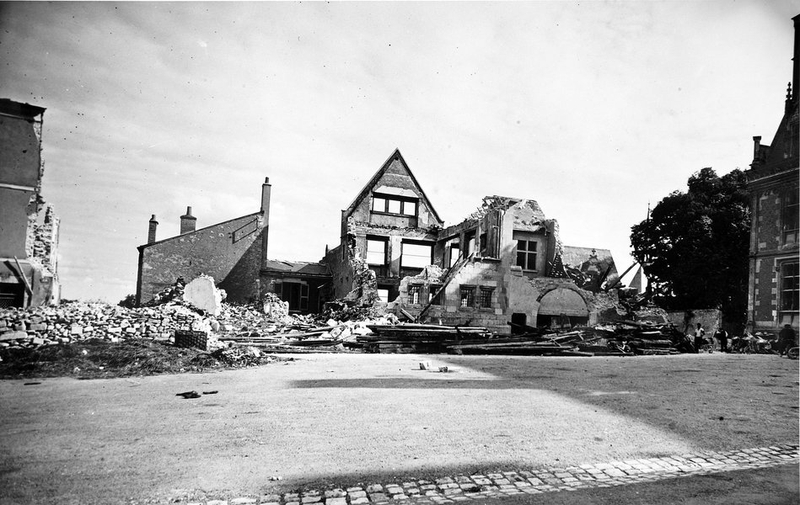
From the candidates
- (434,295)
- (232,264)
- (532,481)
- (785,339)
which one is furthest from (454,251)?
(532,481)

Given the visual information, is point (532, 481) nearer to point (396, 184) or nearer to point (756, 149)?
point (756, 149)

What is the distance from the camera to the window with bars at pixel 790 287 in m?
22.4

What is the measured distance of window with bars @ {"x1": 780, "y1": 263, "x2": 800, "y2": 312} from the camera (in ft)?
73.3

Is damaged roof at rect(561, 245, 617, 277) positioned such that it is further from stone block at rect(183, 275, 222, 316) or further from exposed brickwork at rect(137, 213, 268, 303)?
stone block at rect(183, 275, 222, 316)

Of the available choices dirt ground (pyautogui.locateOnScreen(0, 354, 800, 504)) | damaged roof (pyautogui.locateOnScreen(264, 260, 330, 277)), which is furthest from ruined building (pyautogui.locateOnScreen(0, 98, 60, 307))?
damaged roof (pyautogui.locateOnScreen(264, 260, 330, 277))

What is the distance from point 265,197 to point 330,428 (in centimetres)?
3208

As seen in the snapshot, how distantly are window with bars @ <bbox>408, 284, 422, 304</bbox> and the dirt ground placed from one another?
16.2 m

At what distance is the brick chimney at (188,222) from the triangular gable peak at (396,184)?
11.0 m

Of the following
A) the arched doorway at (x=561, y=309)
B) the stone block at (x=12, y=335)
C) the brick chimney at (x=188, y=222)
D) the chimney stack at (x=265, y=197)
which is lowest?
the stone block at (x=12, y=335)

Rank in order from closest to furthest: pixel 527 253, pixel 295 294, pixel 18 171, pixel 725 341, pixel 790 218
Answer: pixel 18 171
pixel 790 218
pixel 725 341
pixel 527 253
pixel 295 294

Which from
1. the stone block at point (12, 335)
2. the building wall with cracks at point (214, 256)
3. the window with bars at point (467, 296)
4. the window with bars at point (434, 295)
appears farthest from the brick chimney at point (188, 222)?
the stone block at point (12, 335)

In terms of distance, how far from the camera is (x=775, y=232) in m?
23.5

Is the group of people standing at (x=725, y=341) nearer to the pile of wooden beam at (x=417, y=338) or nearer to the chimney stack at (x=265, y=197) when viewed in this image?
the pile of wooden beam at (x=417, y=338)

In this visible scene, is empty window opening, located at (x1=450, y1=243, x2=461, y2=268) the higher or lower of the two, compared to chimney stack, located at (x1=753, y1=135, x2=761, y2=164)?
lower
